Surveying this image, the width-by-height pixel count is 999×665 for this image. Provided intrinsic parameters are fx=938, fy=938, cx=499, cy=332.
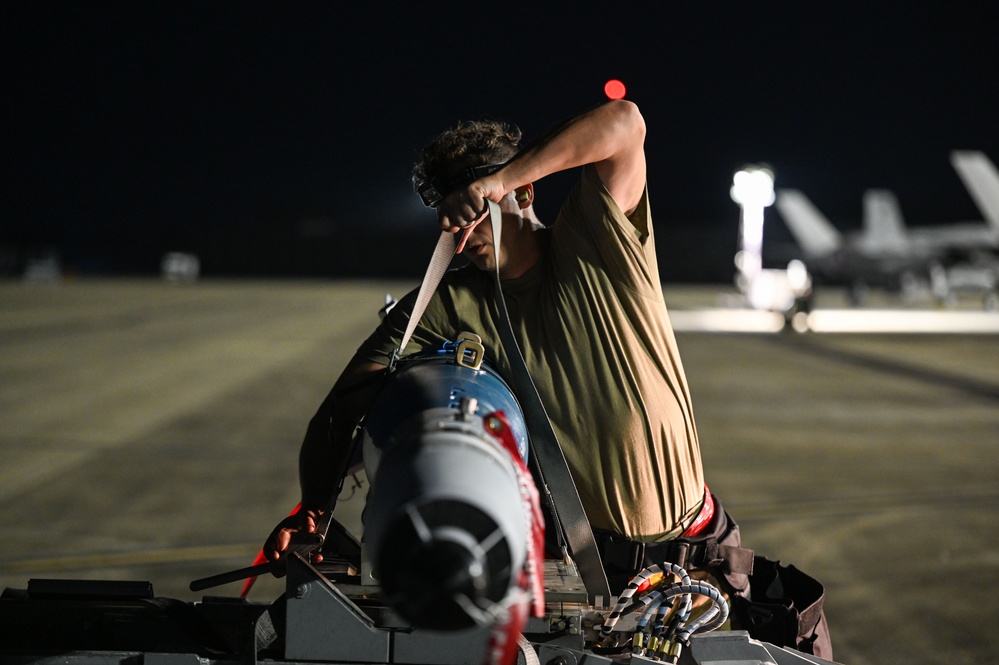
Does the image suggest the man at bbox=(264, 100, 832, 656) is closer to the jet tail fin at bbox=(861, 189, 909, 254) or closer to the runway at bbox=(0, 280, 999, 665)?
the runway at bbox=(0, 280, 999, 665)

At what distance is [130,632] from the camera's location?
239 centimetres

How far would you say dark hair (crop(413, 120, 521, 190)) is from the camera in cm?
228

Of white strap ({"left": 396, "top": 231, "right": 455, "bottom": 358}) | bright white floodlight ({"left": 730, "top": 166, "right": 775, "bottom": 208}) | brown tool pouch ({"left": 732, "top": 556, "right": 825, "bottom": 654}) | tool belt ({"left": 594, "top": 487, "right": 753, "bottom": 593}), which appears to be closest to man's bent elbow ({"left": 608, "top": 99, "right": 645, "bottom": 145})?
white strap ({"left": 396, "top": 231, "right": 455, "bottom": 358})

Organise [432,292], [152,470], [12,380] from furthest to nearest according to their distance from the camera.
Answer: [12,380], [152,470], [432,292]

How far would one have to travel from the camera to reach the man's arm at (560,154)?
2086mm

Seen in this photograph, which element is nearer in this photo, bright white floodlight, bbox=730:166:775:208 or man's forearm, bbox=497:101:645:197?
man's forearm, bbox=497:101:645:197

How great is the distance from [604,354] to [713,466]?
5.80m

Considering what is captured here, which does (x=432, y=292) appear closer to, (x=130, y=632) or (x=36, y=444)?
(x=130, y=632)

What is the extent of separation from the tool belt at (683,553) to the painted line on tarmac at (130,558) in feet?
10.8

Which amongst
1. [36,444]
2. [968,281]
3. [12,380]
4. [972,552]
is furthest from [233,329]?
[968,281]

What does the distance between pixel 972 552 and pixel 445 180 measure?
462cm

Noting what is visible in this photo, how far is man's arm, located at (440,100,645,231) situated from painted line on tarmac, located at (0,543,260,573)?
358cm

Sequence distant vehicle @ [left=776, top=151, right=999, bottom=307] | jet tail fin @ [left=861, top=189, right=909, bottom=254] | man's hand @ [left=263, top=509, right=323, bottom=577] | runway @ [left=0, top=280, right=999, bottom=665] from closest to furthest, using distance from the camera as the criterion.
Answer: man's hand @ [left=263, top=509, right=323, bottom=577] → runway @ [left=0, top=280, right=999, bottom=665] → distant vehicle @ [left=776, top=151, right=999, bottom=307] → jet tail fin @ [left=861, top=189, right=909, bottom=254]

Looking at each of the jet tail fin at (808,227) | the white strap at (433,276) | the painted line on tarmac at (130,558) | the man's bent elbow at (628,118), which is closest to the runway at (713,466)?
the painted line on tarmac at (130,558)
